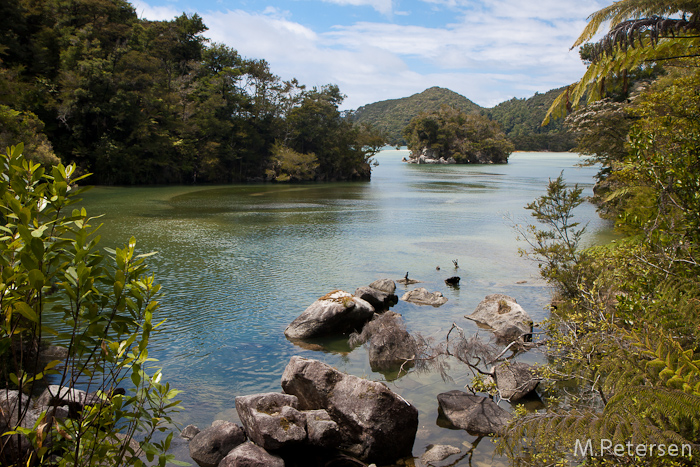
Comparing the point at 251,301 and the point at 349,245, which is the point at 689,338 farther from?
the point at 349,245

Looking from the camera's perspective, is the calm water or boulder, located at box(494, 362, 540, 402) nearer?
boulder, located at box(494, 362, 540, 402)

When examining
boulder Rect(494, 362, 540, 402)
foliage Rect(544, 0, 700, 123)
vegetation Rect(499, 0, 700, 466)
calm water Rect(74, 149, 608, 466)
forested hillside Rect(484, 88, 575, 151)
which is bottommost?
calm water Rect(74, 149, 608, 466)

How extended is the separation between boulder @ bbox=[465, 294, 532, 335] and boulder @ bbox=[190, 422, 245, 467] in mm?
6195

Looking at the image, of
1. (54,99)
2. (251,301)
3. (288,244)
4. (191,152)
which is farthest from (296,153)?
(251,301)

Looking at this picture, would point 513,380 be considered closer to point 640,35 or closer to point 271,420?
point 271,420

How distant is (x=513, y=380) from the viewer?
7691 millimetres

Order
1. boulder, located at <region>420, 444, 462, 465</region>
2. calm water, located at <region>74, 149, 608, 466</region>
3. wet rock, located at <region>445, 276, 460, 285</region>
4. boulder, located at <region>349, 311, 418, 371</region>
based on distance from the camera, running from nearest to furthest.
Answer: boulder, located at <region>420, 444, 462, 465</region>
calm water, located at <region>74, 149, 608, 466</region>
boulder, located at <region>349, 311, 418, 371</region>
wet rock, located at <region>445, 276, 460, 285</region>

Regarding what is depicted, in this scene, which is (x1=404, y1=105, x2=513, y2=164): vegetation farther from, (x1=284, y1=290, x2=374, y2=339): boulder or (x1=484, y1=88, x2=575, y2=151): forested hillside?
(x1=284, y1=290, x2=374, y2=339): boulder

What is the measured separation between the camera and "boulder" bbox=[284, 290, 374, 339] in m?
10.3

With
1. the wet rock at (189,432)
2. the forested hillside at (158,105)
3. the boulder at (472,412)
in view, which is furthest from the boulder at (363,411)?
the forested hillside at (158,105)

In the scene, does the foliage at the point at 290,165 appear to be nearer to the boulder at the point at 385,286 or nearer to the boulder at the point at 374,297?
the boulder at the point at 385,286

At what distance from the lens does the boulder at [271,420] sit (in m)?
5.82

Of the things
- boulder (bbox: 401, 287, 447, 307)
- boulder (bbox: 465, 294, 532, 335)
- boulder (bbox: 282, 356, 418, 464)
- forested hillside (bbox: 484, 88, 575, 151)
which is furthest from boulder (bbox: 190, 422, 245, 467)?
forested hillside (bbox: 484, 88, 575, 151)

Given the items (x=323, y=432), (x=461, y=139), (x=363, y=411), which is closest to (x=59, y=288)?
(x=323, y=432)
